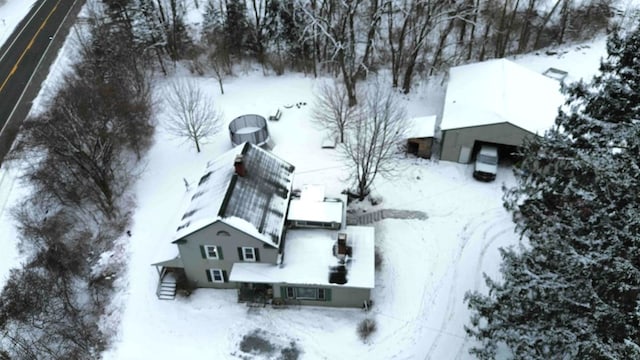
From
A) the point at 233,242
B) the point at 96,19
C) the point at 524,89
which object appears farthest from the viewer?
the point at 96,19

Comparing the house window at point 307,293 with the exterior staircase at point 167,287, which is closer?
the house window at point 307,293

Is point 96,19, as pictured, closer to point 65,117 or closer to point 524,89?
point 65,117

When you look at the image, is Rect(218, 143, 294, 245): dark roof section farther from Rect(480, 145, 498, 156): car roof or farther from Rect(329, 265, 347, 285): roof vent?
Rect(480, 145, 498, 156): car roof

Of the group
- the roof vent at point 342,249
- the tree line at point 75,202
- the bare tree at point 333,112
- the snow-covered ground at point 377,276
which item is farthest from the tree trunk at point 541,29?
Answer: the tree line at point 75,202

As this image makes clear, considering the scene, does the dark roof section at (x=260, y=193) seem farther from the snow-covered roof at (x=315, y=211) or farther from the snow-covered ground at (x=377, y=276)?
the snow-covered ground at (x=377, y=276)

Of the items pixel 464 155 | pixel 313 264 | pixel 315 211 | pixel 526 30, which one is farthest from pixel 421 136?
pixel 526 30

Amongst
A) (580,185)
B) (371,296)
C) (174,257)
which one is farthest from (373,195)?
(580,185)

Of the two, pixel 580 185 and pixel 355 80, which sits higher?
pixel 580 185
